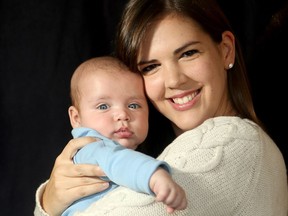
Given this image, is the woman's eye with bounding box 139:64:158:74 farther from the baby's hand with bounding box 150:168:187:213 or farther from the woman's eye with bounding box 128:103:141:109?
the baby's hand with bounding box 150:168:187:213

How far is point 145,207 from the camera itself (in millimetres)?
1281

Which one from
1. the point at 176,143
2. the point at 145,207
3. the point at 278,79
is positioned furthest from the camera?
the point at 278,79

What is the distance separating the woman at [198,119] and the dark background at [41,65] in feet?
1.54

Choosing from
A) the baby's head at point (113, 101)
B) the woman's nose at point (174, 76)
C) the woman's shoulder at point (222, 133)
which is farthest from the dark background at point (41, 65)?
the woman's shoulder at point (222, 133)

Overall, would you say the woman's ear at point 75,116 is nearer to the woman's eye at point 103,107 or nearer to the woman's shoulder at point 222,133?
the woman's eye at point 103,107

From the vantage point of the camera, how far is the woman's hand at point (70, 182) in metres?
1.49

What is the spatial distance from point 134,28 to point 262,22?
29.5 inches

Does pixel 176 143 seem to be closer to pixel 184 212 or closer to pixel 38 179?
pixel 184 212

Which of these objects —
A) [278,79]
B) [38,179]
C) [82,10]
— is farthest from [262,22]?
[38,179]

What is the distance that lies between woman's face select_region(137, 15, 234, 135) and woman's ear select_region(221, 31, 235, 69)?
0.03m

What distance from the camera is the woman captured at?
1.33 meters

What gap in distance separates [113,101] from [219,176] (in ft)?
1.59

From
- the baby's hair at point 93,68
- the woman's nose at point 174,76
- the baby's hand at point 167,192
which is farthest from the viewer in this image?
the baby's hair at point 93,68

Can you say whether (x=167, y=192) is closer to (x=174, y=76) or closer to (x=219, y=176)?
(x=219, y=176)
